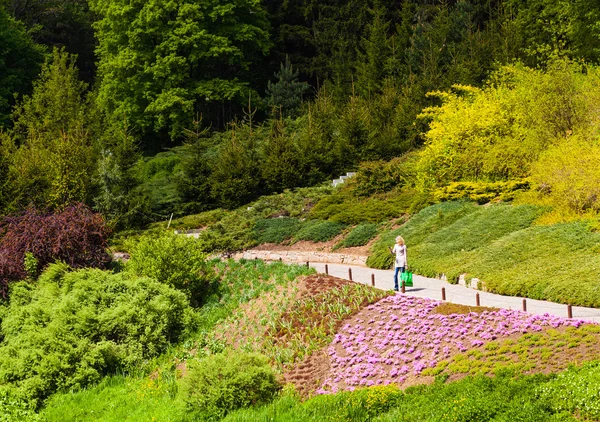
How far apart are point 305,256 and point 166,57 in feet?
72.8

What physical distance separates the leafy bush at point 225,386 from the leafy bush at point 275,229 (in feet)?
49.9

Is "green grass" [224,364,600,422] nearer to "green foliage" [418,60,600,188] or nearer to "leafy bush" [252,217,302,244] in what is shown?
"green foliage" [418,60,600,188]

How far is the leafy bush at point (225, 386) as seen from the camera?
13.9m

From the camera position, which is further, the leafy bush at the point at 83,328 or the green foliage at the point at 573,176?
the green foliage at the point at 573,176

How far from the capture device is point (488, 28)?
4644cm

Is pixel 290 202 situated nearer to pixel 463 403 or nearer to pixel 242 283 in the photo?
pixel 242 283

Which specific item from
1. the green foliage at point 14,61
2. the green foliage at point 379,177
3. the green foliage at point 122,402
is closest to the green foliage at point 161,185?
the green foliage at point 379,177

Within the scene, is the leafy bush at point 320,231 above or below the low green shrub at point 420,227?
below

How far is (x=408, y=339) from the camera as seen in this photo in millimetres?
15703

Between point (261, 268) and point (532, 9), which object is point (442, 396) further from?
point (532, 9)

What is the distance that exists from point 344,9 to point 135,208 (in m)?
28.7

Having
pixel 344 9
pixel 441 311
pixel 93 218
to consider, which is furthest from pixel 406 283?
pixel 344 9

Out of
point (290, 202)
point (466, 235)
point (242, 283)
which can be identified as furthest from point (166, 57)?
point (466, 235)

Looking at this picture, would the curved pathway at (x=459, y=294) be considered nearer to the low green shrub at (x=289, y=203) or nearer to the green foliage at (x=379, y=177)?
the green foliage at (x=379, y=177)
